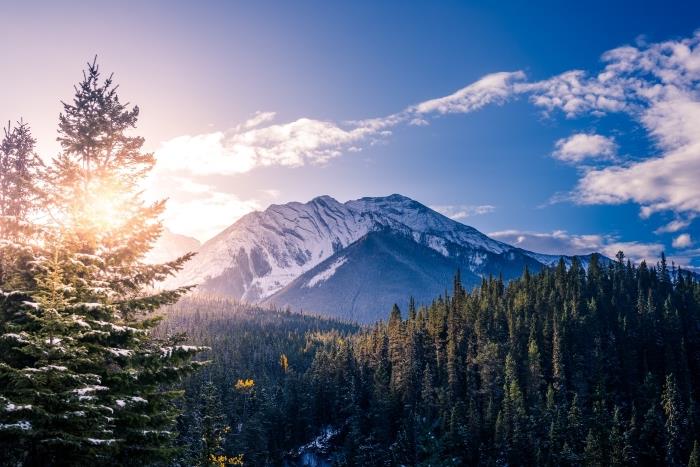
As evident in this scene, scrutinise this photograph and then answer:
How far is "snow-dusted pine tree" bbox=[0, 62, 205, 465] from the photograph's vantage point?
14508mm

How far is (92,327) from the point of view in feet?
55.9

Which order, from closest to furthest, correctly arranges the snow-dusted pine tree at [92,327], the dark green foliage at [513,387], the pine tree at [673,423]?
the snow-dusted pine tree at [92,327] → the pine tree at [673,423] → the dark green foliage at [513,387]

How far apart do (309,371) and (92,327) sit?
17593cm

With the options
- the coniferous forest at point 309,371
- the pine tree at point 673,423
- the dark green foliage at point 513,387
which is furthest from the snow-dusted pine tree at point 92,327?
the pine tree at point 673,423

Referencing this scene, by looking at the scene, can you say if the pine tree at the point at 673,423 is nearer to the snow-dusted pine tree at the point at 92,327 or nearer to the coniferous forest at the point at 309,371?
the coniferous forest at the point at 309,371

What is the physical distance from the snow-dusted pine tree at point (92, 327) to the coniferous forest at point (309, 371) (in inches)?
3.0

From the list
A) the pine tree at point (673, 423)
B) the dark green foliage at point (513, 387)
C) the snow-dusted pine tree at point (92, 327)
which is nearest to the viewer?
the snow-dusted pine tree at point (92, 327)

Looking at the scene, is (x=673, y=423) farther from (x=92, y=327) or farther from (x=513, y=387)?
(x=92, y=327)

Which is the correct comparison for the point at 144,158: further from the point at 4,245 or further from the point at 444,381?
the point at 444,381

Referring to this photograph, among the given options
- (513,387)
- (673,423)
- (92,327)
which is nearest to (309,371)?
(513,387)

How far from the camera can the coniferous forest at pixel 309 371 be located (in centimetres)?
1586

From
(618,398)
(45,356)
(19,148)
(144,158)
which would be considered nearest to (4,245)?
(45,356)

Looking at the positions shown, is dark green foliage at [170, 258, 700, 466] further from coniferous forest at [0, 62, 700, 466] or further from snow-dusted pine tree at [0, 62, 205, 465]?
snow-dusted pine tree at [0, 62, 205, 465]

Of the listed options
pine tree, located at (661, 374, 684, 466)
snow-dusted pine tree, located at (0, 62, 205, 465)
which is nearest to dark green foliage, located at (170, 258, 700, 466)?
pine tree, located at (661, 374, 684, 466)
